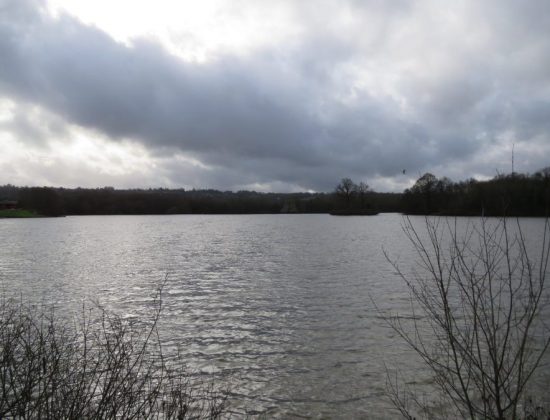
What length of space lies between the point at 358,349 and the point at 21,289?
1784 centimetres

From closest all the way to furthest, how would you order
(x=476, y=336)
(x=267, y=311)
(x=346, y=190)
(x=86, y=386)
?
(x=476, y=336), (x=86, y=386), (x=267, y=311), (x=346, y=190)

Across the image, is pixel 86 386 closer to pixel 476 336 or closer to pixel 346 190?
pixel 476 336

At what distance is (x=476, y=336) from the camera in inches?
182

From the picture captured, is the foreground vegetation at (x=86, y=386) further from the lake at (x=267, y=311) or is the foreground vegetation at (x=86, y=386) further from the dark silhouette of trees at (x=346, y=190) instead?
the dark silhouette of trees at (x=346, y=190)

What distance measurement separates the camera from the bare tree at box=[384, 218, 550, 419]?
490cm

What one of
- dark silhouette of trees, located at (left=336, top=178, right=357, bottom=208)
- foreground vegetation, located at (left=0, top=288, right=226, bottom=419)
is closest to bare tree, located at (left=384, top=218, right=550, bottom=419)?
foreground vegetation, located at (left=0, top=288, right=226, bottom=419)

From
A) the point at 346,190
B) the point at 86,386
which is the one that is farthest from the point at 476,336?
the point at 346,190

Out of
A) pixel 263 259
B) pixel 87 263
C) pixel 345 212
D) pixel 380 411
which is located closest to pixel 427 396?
pixel 380 411

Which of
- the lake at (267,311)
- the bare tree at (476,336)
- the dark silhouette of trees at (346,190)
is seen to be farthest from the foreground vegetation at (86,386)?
the dark silhouette of trees at (346,190)

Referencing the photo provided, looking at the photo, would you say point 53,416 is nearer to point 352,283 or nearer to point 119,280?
point 352,283

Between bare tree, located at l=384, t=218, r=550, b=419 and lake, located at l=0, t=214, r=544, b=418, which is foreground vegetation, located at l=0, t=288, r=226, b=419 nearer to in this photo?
lake, located at l=0, t=214, r=544, b=418

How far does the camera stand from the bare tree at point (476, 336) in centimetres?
490

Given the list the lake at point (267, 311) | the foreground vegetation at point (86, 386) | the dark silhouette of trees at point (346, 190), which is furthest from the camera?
the dark silhouette of trees at point (346, 190)

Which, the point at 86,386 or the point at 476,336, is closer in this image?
the point at 476,336
